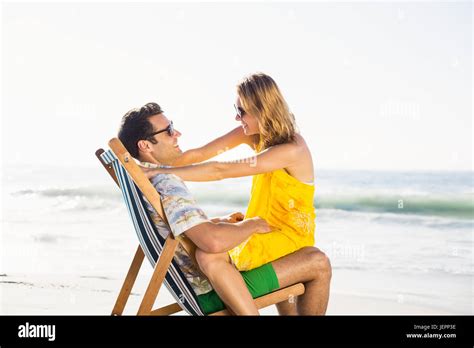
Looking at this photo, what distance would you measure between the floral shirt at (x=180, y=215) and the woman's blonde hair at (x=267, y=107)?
0.69 metres

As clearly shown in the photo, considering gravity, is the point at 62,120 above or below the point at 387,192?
above

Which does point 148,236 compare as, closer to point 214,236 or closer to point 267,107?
point 214,236

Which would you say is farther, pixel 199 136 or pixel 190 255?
pixel 199 136

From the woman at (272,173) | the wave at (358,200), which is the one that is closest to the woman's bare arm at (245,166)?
the woman at (272,173)

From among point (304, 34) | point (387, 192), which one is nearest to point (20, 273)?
point (387, 192)

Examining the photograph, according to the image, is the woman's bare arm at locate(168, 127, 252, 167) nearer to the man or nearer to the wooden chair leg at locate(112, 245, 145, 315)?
the man

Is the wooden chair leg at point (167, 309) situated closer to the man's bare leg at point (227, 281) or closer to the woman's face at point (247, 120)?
the man's bare leg at point (227, 281)

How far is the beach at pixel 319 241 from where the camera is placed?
6.91 m

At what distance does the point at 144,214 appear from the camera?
3.22 meters

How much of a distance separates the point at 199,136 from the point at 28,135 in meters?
A: 5.01

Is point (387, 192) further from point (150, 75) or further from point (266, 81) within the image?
point (266, 81)

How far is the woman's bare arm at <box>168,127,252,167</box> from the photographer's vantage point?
13.6 feet

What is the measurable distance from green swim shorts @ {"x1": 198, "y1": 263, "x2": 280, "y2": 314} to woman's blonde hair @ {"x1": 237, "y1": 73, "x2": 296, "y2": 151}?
71 centimetres

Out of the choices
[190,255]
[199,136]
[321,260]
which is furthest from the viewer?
[199,136]
